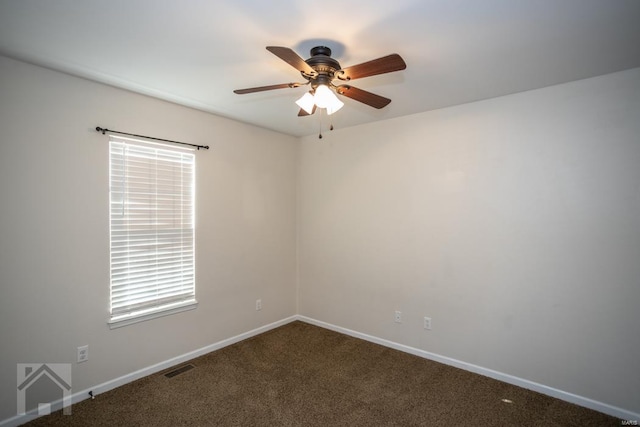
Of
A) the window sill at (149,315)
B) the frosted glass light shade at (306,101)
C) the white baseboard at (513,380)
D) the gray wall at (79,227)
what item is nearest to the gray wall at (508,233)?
the white baseboard at (513,380)

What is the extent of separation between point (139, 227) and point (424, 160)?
2.84 metres

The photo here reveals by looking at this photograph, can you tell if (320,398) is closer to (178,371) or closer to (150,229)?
(178,371)

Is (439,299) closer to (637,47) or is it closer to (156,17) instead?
(637,47)

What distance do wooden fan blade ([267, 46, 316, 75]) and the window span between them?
185cm

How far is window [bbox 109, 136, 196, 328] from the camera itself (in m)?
2.78

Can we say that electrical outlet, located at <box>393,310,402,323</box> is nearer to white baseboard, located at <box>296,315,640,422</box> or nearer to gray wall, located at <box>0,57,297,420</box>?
white baseboard, located at <box>296,315,640,422</box>

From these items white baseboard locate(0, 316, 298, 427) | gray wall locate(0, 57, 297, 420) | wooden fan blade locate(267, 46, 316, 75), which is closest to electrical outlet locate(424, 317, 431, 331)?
white baseboard locate(0, 316, 298, 427)

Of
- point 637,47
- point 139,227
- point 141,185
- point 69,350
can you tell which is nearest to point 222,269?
point 139,227

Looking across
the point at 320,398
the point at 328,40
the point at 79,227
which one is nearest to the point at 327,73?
the point at 328,40

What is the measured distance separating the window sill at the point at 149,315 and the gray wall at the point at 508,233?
1.79 m

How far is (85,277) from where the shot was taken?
2604 millimetres

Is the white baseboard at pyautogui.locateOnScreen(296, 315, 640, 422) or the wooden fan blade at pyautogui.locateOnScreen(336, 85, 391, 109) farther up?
the wooden fan blade at pyautogui.locateOnScreen(336, 85, 391, 109)

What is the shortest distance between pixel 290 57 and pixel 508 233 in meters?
2.42

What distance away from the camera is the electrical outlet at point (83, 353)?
101 inches
